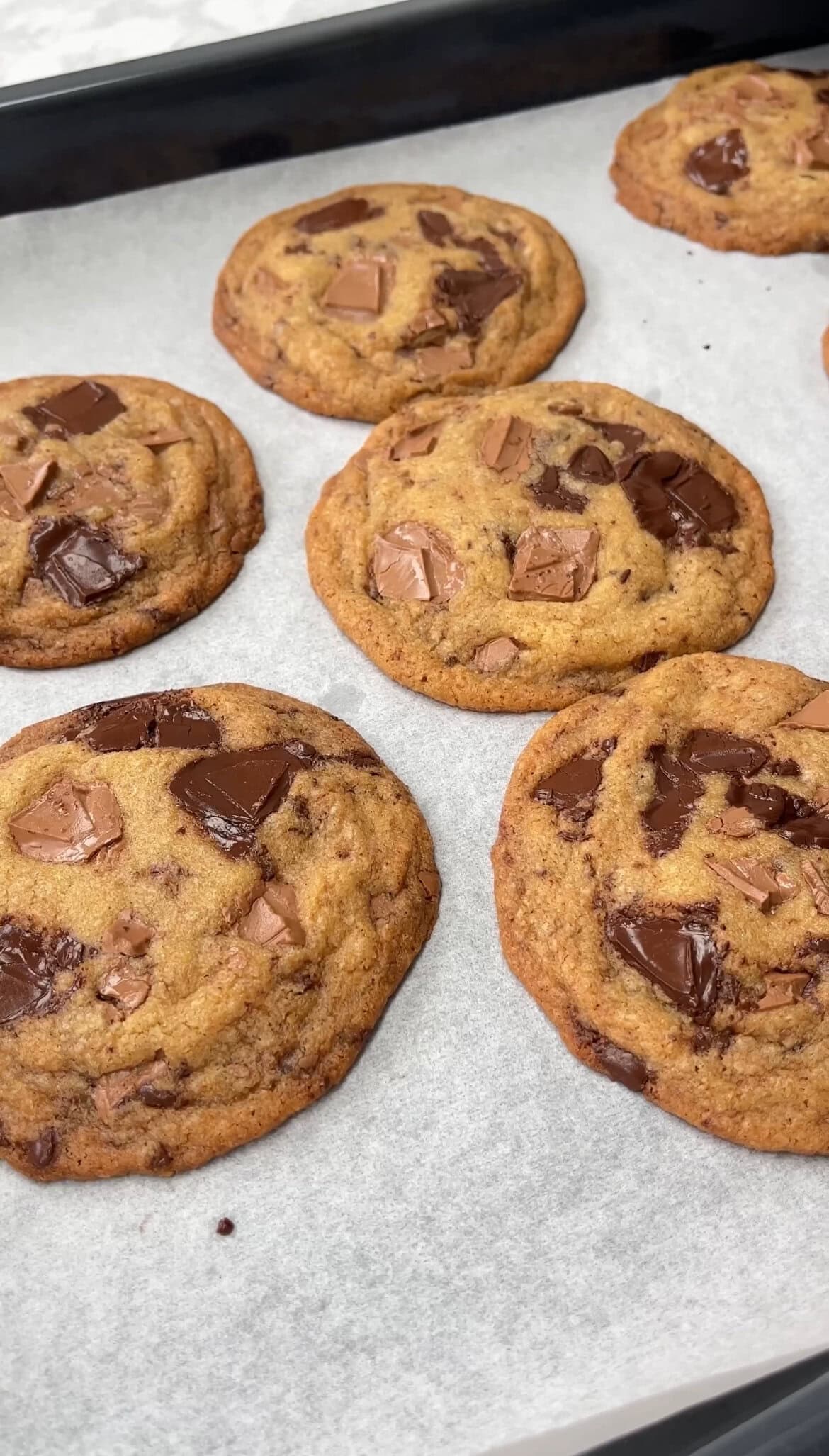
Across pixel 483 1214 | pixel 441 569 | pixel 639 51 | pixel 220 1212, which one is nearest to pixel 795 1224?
pixel 483 1214

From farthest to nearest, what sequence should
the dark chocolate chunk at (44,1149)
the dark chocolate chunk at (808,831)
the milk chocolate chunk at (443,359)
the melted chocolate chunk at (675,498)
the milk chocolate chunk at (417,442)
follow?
the milk chocolate chunk at (443,359), the milk chocolate chunk at (417,442), the melted chocolate chunk at (675,498), the dark chocolate chunk at (808,831), the dark chocolate chunk at (44,1149)

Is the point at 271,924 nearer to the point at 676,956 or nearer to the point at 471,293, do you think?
the point at 676,956

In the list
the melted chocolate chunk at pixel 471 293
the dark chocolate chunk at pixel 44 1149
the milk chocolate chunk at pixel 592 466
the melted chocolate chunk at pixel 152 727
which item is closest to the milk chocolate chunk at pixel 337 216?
the melted chocolate chunk at pixel 471 293

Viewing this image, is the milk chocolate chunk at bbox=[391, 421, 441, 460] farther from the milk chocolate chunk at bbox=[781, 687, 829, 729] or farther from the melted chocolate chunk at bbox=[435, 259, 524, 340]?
the milk chocolate chunk at bbox=[781, 687, 829, 729]

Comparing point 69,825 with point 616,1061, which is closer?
point 616,1061

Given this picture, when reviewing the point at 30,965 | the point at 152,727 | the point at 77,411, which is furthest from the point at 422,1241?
the point at 77,411

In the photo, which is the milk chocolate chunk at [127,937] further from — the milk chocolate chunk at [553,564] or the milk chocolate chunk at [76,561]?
the milk chocolate chunk at [553,564]
